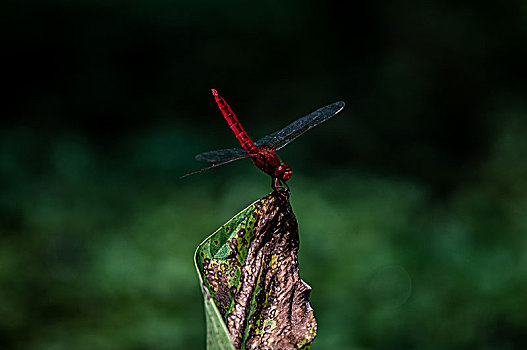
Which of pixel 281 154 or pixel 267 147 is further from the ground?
pixel 267 147

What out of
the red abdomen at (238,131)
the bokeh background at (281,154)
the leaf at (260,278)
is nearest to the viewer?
the leaf at (260,278)

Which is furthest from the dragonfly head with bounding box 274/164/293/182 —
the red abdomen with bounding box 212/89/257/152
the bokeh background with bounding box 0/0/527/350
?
the bokeh background with bounding box 0/0/527/350

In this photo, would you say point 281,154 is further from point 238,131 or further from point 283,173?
point 283,173

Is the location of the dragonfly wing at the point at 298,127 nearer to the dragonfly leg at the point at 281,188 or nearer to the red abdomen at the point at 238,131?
the red abdomen at the point at 238,131

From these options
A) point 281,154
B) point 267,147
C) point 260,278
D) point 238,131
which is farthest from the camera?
point 281,154

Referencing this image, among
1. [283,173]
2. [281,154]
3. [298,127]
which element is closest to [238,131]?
[298,127]

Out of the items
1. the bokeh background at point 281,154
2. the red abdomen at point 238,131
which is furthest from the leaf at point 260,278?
the bokeh background at point 281,154

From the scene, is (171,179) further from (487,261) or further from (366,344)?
(487,261)
